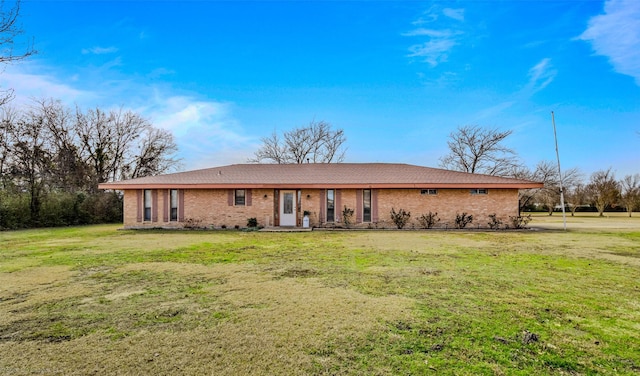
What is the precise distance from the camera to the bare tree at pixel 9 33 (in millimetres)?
4496

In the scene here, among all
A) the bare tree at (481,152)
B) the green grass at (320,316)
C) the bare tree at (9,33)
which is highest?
the bare tree at (481,152)

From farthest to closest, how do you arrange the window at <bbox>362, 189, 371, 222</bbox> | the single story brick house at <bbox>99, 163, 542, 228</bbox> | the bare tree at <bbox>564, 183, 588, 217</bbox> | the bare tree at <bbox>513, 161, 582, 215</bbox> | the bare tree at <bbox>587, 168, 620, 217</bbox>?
the bare tree at <bbox>564, 183, 588, 217</bbox>, the bare tree at <bbox>587, 168, 620, 217</bbox>, the bare tree at <bbox>513, 161, 582, 215</bbox>, the window at <bbox>362, 189, 371, 222</bbox>, the single story brick house at <bbox>99, 163, 542, 228</bbox>

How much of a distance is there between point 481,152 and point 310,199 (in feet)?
71.0

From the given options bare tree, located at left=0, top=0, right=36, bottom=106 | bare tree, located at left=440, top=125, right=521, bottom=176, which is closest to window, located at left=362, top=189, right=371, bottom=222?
bare tree, located at left=0, top=0, right=36, bottom=106

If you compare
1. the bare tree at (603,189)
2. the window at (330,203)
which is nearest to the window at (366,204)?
the window at (330,203)

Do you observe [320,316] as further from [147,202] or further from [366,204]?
[147,202]

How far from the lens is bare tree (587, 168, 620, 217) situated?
3209 centimetres

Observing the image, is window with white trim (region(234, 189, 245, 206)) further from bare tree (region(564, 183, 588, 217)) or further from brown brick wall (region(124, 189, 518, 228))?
bare tree (region(564, 183, 588, 217))

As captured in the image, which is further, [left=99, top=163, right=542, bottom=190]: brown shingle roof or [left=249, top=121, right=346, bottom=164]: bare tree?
[left=249, top=121, right=346, bottom=164]: bare tree

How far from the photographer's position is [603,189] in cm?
3266

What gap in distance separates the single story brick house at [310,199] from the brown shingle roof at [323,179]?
49 mm

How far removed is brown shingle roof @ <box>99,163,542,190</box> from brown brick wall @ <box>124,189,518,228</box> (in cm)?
51

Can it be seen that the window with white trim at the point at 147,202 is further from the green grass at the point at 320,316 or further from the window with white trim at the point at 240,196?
the green grass at the point at 320,316

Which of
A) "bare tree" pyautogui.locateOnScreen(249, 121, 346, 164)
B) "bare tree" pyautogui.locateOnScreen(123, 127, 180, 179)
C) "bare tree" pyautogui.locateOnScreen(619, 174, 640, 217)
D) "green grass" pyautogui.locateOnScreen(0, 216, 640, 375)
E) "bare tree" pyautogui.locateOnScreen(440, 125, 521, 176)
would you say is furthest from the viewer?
"bare tree" pyautogui.locateOnScreen(249, 121, 346, 164)
